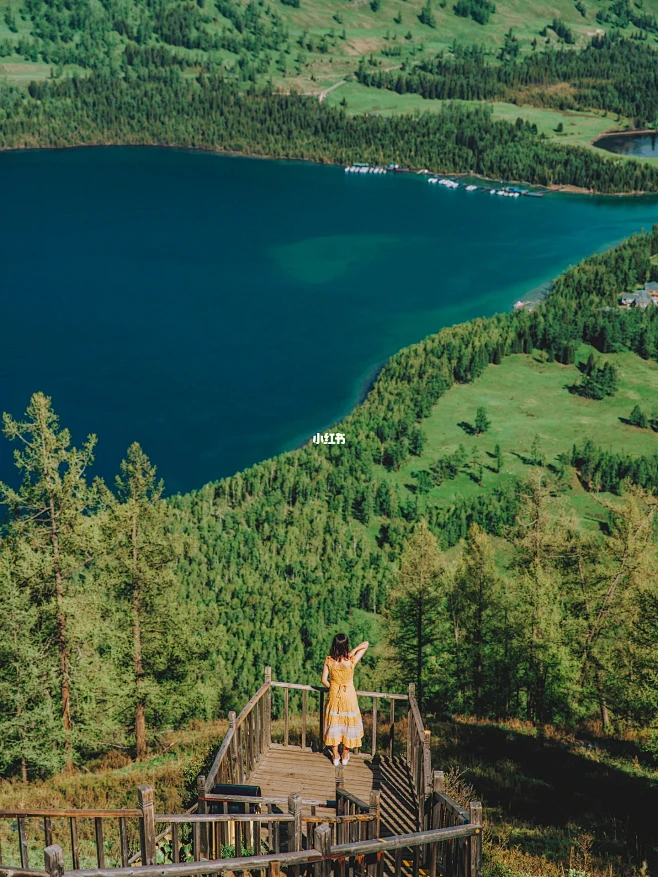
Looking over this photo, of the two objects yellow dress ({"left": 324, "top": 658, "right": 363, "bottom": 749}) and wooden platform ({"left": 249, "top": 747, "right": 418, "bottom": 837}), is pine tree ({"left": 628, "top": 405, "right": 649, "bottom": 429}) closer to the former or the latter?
wooden platform ({"left": 249, "top": 747, "right": 418, "bottom": 837})

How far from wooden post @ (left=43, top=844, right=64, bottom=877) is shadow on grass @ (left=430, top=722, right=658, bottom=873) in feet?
36.3

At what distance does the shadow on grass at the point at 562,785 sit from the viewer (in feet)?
69.6

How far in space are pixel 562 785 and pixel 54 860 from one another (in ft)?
54.5

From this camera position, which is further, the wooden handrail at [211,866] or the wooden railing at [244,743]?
the wooden railing at [244,743]

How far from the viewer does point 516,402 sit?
361 ft

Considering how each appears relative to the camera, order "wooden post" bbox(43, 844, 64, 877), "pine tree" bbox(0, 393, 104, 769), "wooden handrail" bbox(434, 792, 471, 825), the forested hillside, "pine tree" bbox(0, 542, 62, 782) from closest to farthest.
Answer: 1. "wooden post" bbox(43, 844, 64, 877)
2. "wooden handrail" bbox(434, 792, 471, 825)
3. "pine tree" bbox(0, 393, 104, 769)
4. "pine tree" bbox(0, 542, 62, 782)
5. the forested hillside

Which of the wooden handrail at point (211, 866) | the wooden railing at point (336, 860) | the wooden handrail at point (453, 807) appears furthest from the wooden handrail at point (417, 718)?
the wooden handrail at point (211, 866)

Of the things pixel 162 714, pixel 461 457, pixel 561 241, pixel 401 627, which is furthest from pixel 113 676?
pixel 561 241

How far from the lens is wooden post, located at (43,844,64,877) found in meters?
12.0

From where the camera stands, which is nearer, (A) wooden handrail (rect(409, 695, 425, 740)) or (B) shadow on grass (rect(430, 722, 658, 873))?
(A) wooden handrail (rect(409, 695, 425, 740))

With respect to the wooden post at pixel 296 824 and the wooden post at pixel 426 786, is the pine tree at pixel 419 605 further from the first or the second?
the wooden post at pixel 296 824

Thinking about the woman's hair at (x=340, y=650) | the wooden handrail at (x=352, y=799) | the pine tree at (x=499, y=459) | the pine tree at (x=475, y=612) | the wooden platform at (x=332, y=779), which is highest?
the woman's hair at (x=340, y=650)

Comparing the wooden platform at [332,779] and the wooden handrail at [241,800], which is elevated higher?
the wooden handrail at [241,800]

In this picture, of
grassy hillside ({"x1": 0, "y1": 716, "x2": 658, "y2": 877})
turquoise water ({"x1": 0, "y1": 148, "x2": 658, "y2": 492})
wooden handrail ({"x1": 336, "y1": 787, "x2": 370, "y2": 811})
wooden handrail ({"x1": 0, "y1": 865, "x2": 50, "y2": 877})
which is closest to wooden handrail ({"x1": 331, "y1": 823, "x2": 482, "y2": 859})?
wooden handrail ({"x1": 336, "y1": 787, "x2": 370, "y2": 811})
